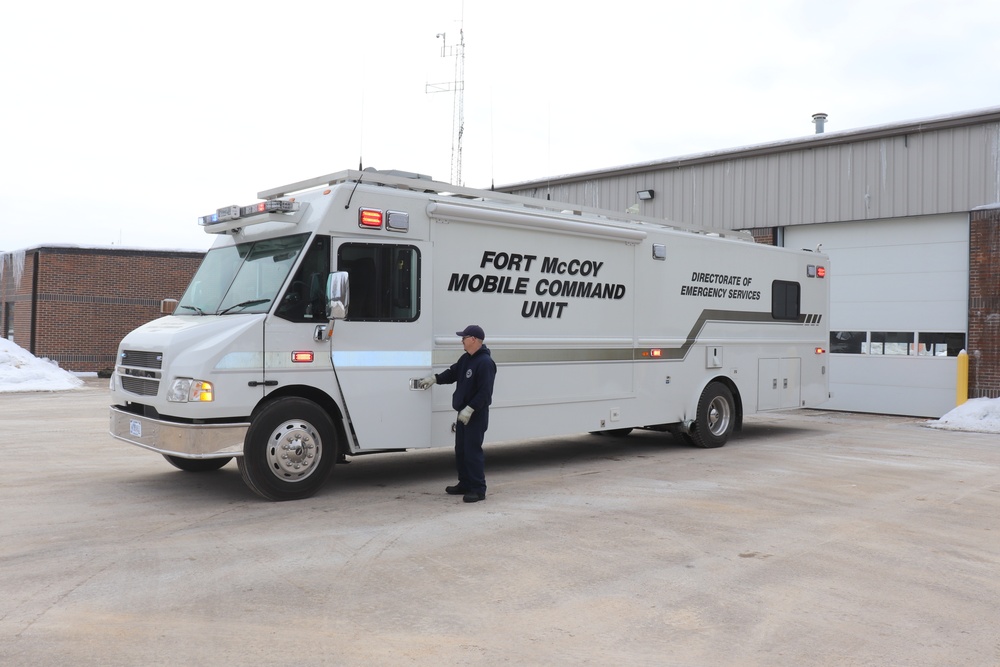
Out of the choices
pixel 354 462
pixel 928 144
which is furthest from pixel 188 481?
pixel 928 144

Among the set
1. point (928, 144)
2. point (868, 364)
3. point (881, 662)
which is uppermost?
point (928, 144)

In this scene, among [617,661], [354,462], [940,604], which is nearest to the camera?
[617,661]

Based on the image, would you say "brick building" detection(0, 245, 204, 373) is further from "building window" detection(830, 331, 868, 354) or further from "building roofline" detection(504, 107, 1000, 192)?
"building window" detection(830, 331, 868, 354)

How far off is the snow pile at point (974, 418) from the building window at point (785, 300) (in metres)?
3.90

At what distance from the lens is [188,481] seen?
349 inches

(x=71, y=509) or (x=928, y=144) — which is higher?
(x=928, y=144)

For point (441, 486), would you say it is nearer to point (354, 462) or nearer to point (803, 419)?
point (354, 462)

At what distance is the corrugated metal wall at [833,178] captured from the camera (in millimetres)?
15898

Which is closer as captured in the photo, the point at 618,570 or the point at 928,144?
the point at 618,570

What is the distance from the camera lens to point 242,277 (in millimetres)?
8188

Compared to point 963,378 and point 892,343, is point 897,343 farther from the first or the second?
point 963,378

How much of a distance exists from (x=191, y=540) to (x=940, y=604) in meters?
5.27

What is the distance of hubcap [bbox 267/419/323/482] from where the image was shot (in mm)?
7602

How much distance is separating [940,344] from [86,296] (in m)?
25.7
